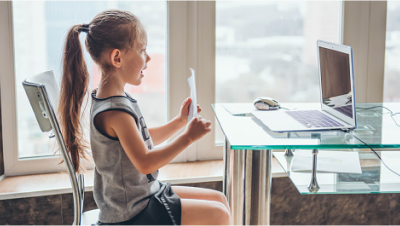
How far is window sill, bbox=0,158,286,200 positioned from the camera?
6.30 ft

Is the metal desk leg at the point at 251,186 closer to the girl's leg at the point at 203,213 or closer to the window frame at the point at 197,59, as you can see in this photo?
the girl's leg at the point at 203,213

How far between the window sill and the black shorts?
72 cm

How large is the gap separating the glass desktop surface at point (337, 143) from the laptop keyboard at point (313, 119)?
0.17ft

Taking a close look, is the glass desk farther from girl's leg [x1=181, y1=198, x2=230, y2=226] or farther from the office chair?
the office chair

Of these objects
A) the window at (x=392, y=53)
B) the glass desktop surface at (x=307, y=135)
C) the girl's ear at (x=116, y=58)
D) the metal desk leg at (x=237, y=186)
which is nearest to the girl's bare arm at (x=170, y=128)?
the glass desktop surface at (x=307, y=135)

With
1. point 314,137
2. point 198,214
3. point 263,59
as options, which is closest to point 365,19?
point 263,59

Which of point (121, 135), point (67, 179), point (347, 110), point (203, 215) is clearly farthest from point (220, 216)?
point (67, 179)

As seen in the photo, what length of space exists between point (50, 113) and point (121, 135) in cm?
19

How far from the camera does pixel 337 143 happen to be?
119cm

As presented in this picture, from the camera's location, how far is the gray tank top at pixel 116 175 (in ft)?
4.16

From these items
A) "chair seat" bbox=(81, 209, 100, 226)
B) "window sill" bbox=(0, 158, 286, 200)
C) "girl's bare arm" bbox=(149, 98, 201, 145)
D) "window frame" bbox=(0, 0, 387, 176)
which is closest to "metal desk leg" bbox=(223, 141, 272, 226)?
"girl's bare arm" bbox=(149, 98, 201, 145)

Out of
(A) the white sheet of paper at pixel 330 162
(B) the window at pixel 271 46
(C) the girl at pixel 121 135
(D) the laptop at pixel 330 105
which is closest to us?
(C) the girl at pixel 121 135

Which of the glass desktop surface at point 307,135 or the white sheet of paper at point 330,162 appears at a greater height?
the glass desktop surface at point 307,135

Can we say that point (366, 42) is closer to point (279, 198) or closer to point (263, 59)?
point (263, 59)
